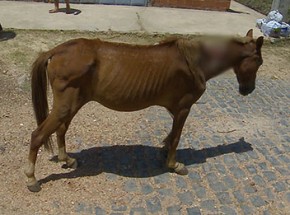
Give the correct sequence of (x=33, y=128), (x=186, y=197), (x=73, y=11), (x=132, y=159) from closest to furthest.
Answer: (x=186, y=197), (x=132, y=159), (x=33, y=128), (x=73, y=11)

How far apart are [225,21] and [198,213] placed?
6.84 meters

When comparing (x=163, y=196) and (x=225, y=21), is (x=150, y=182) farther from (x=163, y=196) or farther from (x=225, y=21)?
(x=225, y=21)

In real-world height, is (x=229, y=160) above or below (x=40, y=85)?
below

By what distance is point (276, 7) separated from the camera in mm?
8391

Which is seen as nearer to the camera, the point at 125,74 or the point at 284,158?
the point at 125,74

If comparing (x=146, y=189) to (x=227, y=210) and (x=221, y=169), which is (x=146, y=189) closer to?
(x=227, y=210)

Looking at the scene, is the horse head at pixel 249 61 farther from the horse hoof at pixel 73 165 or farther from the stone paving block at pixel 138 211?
the horse hoof at pixel 73 165

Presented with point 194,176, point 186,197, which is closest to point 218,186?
point 194,176

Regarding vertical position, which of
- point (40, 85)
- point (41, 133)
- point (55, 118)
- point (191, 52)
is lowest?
point (41, 133)

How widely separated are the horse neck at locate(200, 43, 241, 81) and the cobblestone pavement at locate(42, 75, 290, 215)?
1.05m

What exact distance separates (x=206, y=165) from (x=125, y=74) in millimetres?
1401

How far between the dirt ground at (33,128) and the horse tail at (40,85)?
631 mm

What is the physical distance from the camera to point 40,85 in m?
Answer: 2.90

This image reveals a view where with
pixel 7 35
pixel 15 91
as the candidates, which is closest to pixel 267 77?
pixel 15 91
